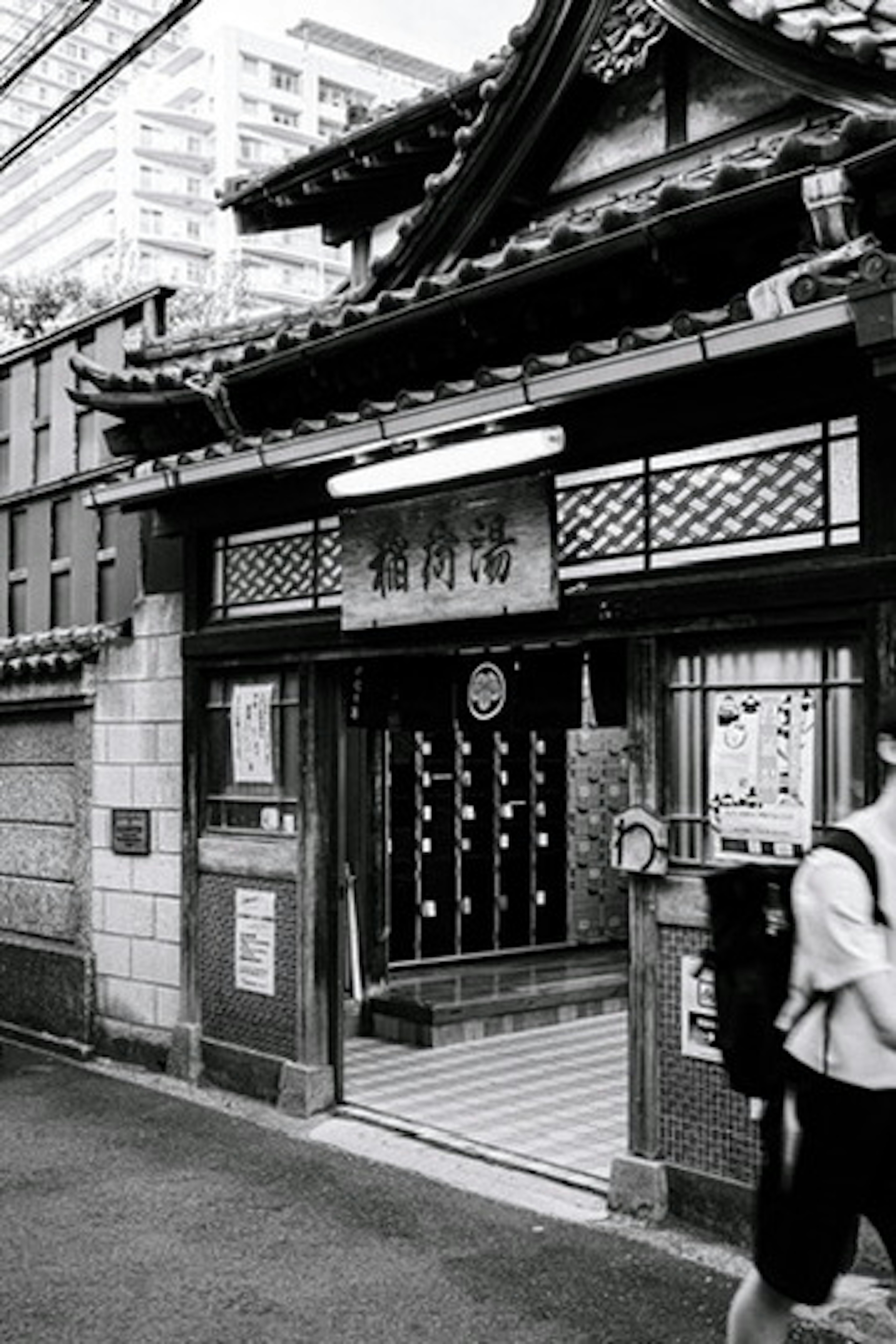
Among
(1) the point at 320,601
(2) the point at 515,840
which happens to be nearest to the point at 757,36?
(1) the point at 320,601

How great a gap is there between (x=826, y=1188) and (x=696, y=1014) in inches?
122

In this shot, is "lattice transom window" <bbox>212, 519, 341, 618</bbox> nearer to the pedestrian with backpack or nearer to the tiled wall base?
the tiled wall base

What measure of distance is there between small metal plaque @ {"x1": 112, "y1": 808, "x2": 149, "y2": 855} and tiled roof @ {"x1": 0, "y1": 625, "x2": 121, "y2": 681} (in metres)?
1.39

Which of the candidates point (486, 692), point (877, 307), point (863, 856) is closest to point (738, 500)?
point (877, 307)

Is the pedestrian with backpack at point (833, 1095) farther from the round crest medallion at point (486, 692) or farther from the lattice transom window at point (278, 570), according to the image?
the lattice transom window at point (278, 570)

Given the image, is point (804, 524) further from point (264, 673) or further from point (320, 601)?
point (264, 673)

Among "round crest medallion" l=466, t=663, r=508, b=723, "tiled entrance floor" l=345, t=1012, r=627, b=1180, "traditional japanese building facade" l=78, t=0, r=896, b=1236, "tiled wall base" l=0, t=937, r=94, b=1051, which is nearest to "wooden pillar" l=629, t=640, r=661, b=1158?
"traditional japanese building facade" l=78, t=0, r=896, b=1236

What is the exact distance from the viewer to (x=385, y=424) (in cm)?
830

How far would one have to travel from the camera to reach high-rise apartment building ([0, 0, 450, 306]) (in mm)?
78000

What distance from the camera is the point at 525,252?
765cm

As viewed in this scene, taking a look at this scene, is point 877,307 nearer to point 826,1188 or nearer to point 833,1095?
point 833,1095

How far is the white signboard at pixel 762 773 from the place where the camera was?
23.2 feet

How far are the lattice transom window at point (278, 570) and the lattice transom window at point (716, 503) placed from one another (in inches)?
87.3

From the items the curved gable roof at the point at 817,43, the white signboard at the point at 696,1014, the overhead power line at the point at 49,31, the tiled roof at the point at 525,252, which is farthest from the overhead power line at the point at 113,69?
the white signboard at the point at 696,1014
